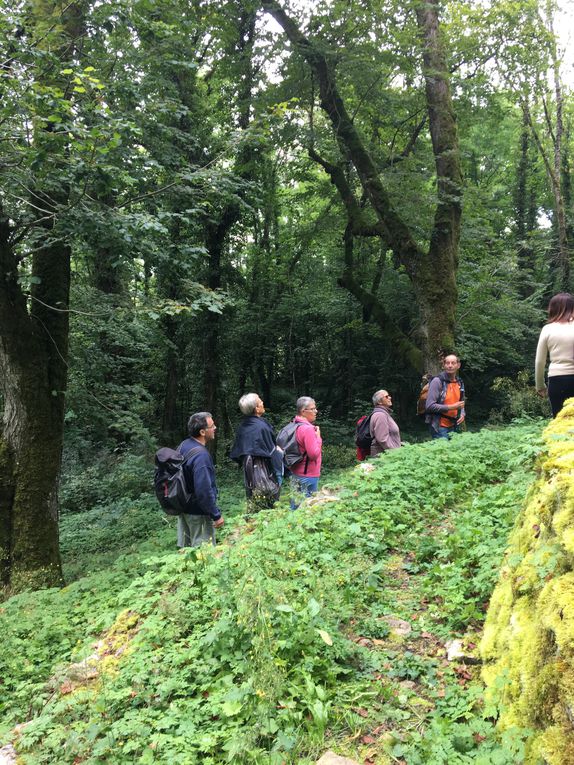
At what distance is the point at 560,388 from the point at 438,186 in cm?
765

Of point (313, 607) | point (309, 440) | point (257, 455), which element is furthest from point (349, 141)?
point (313, 607)

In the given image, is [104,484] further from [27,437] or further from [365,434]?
[365,434]

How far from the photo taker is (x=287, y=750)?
2.40m

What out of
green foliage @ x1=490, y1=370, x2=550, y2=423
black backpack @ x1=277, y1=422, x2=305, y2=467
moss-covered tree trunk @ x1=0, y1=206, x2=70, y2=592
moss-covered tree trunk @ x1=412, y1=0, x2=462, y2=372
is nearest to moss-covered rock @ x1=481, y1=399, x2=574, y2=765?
black backpack @ x1=277, y1=422, x2=305, y2=467

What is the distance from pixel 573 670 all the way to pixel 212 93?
1810cm

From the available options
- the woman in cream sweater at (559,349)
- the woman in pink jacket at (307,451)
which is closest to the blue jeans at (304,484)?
the woman in pink jacket at (307,451)

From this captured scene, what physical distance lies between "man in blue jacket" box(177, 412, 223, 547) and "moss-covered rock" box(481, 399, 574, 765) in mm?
3249

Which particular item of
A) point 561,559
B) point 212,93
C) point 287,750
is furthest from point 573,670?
point 212,93

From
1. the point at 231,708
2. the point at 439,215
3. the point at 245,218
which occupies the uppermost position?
the point at 245,218

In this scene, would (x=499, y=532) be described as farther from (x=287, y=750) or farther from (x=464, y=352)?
(x=464, y=352)

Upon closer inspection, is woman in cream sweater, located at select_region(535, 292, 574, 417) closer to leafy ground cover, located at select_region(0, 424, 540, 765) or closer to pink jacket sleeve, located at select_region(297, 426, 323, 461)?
leafy ground cover, located at select_region(0, 424, 540, 765)

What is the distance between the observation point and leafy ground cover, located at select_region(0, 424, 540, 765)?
2.52 metres

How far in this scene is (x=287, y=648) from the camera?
302cm

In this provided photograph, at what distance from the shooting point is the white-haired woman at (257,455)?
613 centimetres
